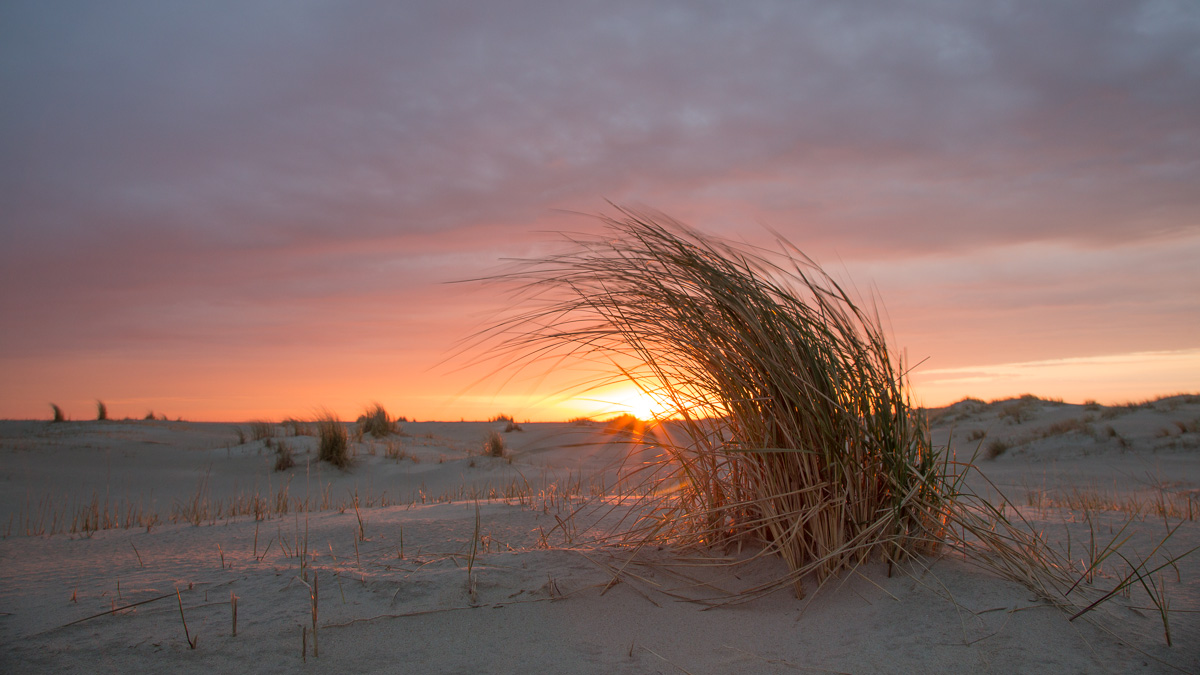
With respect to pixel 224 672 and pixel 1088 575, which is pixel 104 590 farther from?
pixel 1088 575

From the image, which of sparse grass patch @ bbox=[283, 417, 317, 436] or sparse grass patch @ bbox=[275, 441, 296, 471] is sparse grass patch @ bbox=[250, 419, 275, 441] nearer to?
sparse grass patch @ bbox=[283, 417, 317, 436]

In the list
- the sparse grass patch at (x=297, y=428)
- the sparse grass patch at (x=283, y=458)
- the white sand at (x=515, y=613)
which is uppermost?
the sparse grass patch at (x=297, y=428)

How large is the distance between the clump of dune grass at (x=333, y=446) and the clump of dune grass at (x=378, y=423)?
3488 mm

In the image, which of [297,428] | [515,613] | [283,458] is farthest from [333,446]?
[515,613]

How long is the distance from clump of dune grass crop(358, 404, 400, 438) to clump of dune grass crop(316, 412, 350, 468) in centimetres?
349

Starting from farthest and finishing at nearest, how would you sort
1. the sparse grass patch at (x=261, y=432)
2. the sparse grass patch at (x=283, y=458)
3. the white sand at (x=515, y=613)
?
the sparse grass patch at (x=261, y=432)
the sparse grass patch at (x=283, y=458)
the white sand at (x=515, y=613)

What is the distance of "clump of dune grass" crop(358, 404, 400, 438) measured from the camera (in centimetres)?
1440

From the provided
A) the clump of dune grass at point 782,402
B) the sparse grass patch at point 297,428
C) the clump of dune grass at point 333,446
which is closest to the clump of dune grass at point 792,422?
the clump of dune grass at point 782,402

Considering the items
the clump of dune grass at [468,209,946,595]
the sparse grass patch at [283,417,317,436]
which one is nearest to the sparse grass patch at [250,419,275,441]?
the sparse grass patch at [283,417,317,436]

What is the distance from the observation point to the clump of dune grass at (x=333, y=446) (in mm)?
10156

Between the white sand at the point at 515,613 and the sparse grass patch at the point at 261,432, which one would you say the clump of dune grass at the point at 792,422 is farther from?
the sparse grass patch at the point at 261,432

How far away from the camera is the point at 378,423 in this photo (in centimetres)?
1459

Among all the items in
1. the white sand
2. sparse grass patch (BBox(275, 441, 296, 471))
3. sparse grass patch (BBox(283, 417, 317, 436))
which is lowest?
the white sand

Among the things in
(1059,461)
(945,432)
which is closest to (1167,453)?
(1059,461)
